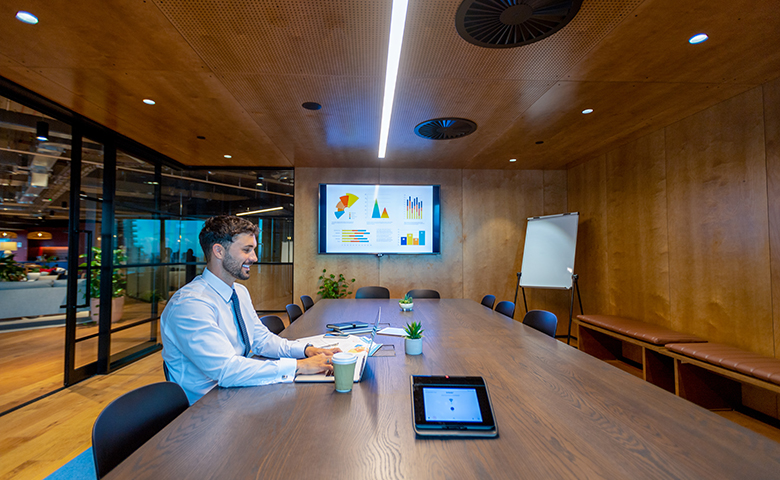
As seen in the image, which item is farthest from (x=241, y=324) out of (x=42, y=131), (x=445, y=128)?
(x=42, y=131)

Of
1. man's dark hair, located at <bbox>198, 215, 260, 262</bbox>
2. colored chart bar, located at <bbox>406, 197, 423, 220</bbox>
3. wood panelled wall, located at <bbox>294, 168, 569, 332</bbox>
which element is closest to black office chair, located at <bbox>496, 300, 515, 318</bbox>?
man's dark hair, located at <bbox>198, 215, 260, 262</bbox>

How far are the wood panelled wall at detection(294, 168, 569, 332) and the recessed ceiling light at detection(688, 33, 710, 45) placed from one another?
3.87 metres

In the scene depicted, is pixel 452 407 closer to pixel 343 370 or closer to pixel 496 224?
pixel 343 370

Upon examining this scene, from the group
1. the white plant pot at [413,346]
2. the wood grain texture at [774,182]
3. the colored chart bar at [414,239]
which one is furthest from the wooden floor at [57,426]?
the colored chart bar at [414,239]

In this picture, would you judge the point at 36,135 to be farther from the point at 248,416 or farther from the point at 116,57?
the point at 248,416

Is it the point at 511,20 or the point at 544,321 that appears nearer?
the point at 511,20

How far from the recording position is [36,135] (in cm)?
348

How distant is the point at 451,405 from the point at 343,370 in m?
0.44

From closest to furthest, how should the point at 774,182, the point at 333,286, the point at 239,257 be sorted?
the point at 239,257 → the point at 774,182 → the point at 333,286

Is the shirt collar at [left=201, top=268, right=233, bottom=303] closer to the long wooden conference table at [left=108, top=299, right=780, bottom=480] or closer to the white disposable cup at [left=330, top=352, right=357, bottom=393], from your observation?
the long wooden conference table at [left=108, top=299, right=780, bottom=480]

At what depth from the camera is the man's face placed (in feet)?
6.15

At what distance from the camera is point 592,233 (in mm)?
5625

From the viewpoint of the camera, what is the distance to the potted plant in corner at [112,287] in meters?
4.10

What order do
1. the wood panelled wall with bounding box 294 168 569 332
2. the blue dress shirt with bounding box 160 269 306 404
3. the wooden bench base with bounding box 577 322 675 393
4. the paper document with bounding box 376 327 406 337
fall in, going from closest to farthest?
1. the blue dress shirt with bounding box 160 269 306 404
2. the paper document with bounding box 376 327 406 337
3. the wooden bench base with bounding box 577 322 675 393
4. the wood panelled wall with bounding box 294 168 569 332
